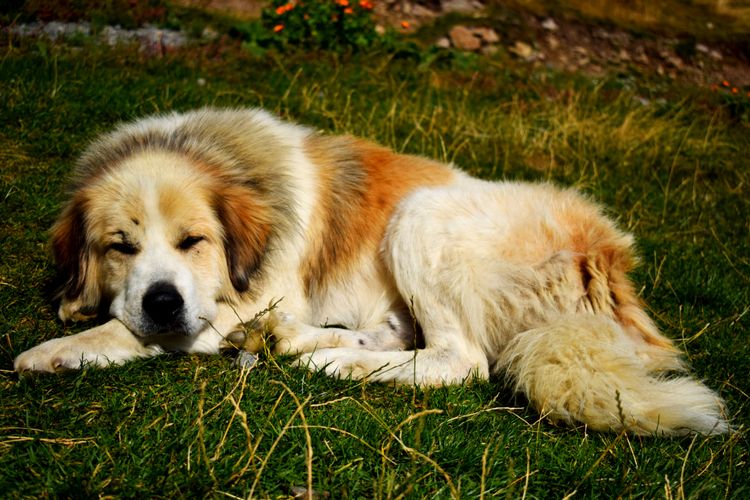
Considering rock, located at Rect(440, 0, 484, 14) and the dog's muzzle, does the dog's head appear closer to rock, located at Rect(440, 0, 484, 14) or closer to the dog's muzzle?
the dog's muzzle

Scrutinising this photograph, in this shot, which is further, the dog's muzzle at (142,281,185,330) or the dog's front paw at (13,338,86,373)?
the dog's muzzle at (142,281,185,330)

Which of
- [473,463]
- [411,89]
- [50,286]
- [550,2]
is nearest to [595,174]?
[411,89]

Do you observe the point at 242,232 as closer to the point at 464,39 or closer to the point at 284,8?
the point at 284,8

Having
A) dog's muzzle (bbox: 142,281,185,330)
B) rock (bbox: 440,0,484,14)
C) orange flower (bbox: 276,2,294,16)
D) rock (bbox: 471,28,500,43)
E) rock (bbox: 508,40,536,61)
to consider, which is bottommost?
dog's muzzle (bbox: 142,281,185,330)

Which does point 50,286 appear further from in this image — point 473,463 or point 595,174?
point 595,174

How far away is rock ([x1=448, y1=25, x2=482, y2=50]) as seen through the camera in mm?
9961

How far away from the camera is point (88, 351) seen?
2643 millimetres

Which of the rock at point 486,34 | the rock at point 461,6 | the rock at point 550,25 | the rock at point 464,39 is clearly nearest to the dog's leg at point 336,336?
the rock at point 464,39

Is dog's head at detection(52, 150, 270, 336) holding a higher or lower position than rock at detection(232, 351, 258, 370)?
higher

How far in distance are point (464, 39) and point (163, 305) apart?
8.53 meters

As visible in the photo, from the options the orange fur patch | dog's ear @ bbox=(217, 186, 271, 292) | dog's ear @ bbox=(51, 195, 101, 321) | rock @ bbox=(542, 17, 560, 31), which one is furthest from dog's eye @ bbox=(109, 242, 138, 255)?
rock @ bbox=(542, 17, 560, 31)

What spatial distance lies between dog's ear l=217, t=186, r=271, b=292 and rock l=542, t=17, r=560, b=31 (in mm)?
9942

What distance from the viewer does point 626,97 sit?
27.0ft

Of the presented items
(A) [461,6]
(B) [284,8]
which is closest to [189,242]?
(B) [284,8]
